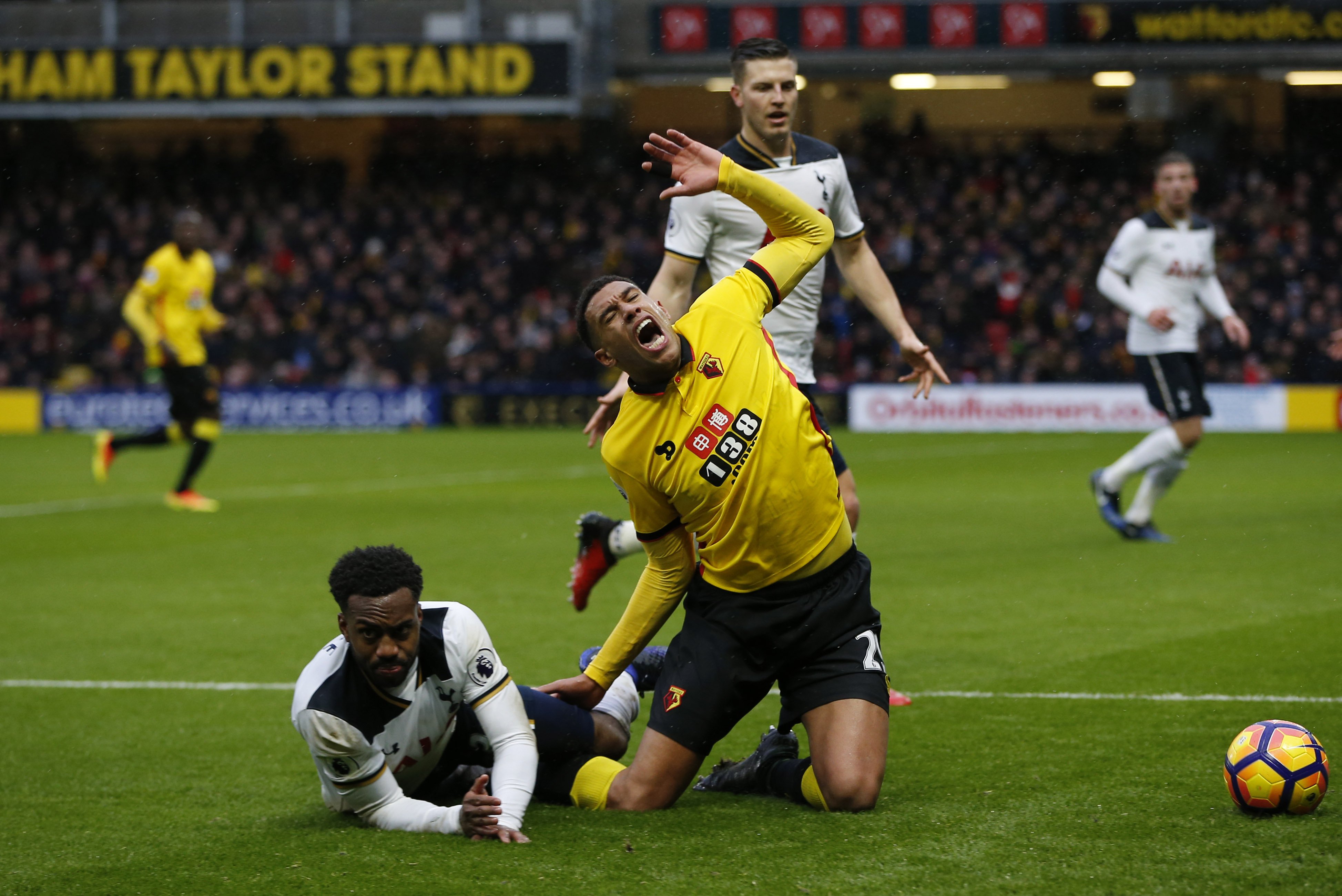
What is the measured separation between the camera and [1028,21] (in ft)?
84.2

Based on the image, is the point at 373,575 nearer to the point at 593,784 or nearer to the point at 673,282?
the point at 593,784

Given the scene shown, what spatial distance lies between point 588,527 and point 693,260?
1299 mm

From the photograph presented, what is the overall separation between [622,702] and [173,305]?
983cm

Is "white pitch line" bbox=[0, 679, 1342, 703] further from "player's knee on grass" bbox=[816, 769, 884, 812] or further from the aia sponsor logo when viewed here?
the aia sponsor logo

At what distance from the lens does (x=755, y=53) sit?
5.94 m

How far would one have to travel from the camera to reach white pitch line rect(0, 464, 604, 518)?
542 inches

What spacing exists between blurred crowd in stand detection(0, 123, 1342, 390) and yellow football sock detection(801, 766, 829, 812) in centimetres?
1929

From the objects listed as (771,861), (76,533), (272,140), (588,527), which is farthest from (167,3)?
(771,861)

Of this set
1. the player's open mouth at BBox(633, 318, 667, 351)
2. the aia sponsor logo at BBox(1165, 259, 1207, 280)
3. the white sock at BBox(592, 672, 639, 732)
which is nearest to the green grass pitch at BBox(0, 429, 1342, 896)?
the white sock at BBox(592, 672, 639, 732)

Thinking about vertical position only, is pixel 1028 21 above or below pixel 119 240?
above

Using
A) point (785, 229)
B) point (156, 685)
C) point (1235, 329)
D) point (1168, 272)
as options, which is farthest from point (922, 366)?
point (1168, 272)

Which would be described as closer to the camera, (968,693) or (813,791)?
(813,791)

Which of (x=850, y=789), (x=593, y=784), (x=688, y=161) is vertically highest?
(x=688, y=161)

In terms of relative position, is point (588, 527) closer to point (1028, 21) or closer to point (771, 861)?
point (771, 861)
